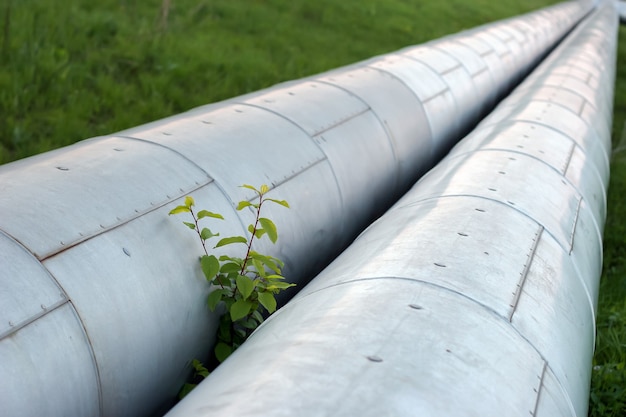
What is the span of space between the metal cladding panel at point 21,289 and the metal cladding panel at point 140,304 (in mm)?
38

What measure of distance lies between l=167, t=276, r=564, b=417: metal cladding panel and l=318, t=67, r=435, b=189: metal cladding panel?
2.22 m

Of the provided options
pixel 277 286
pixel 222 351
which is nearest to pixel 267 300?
pixel 277 286

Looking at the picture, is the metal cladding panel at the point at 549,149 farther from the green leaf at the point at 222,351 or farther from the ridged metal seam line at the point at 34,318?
the ridged metal seam line at the point at 34,318

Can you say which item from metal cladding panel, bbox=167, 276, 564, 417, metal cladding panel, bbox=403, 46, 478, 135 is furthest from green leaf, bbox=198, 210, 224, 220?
metal cladding panel, bbox=403, 46, 478, 135

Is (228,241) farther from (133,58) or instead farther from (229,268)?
(133,58)

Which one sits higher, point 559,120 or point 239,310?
point 559,120

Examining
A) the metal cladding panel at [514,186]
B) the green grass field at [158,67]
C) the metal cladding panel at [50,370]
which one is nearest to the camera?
the metal cladding panel at [50,370]

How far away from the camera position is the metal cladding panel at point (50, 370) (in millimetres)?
1572

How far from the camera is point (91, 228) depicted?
77.6 inches

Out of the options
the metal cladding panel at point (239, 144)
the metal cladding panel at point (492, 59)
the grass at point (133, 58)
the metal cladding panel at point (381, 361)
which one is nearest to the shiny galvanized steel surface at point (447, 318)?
the metal cladding panel at point (381, 361)

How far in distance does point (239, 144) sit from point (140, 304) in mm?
965

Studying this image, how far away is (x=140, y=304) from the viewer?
1.97m

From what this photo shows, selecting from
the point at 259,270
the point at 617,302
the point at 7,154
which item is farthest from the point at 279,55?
the point at 259,270

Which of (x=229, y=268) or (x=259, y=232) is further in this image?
(x=259, y=232)
